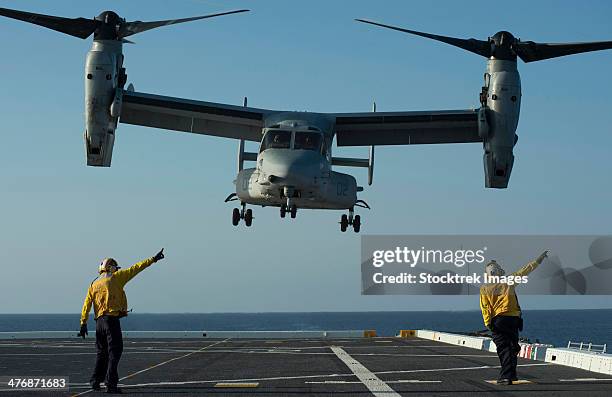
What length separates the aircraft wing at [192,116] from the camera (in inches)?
1167

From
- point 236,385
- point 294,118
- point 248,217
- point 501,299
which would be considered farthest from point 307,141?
point 236,385

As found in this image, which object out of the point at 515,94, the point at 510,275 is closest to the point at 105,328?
the point at 510,275

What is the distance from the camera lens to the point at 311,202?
2738cm

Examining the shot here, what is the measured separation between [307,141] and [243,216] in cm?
519

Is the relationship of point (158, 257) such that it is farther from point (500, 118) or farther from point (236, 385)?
point (500, 118)

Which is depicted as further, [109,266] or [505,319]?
[505,319]

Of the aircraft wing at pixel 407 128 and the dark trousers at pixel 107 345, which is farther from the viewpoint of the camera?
the aircraft wing at pixel 407 128

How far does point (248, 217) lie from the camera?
31219 millimetres

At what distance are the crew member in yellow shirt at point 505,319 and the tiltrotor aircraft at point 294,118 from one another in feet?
43.5

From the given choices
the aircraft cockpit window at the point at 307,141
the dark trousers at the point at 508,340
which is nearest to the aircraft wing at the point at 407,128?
the aircraft cockpit window at the point at 307,141

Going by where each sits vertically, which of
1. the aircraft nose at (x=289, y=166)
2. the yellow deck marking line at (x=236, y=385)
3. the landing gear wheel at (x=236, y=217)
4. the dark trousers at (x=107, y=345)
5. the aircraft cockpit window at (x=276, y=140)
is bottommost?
the yellow deck marking line at (x=236, y=385)

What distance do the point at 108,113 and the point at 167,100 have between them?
10.8 ft

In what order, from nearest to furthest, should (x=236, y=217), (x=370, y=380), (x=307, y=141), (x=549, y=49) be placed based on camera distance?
(x=370, y=380) < (x=307, y=141) < (x=549, y=49) < (x=236, y=217)

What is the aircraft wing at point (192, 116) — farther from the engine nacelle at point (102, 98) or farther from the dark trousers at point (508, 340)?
the dark trousers at point (508, 340)
